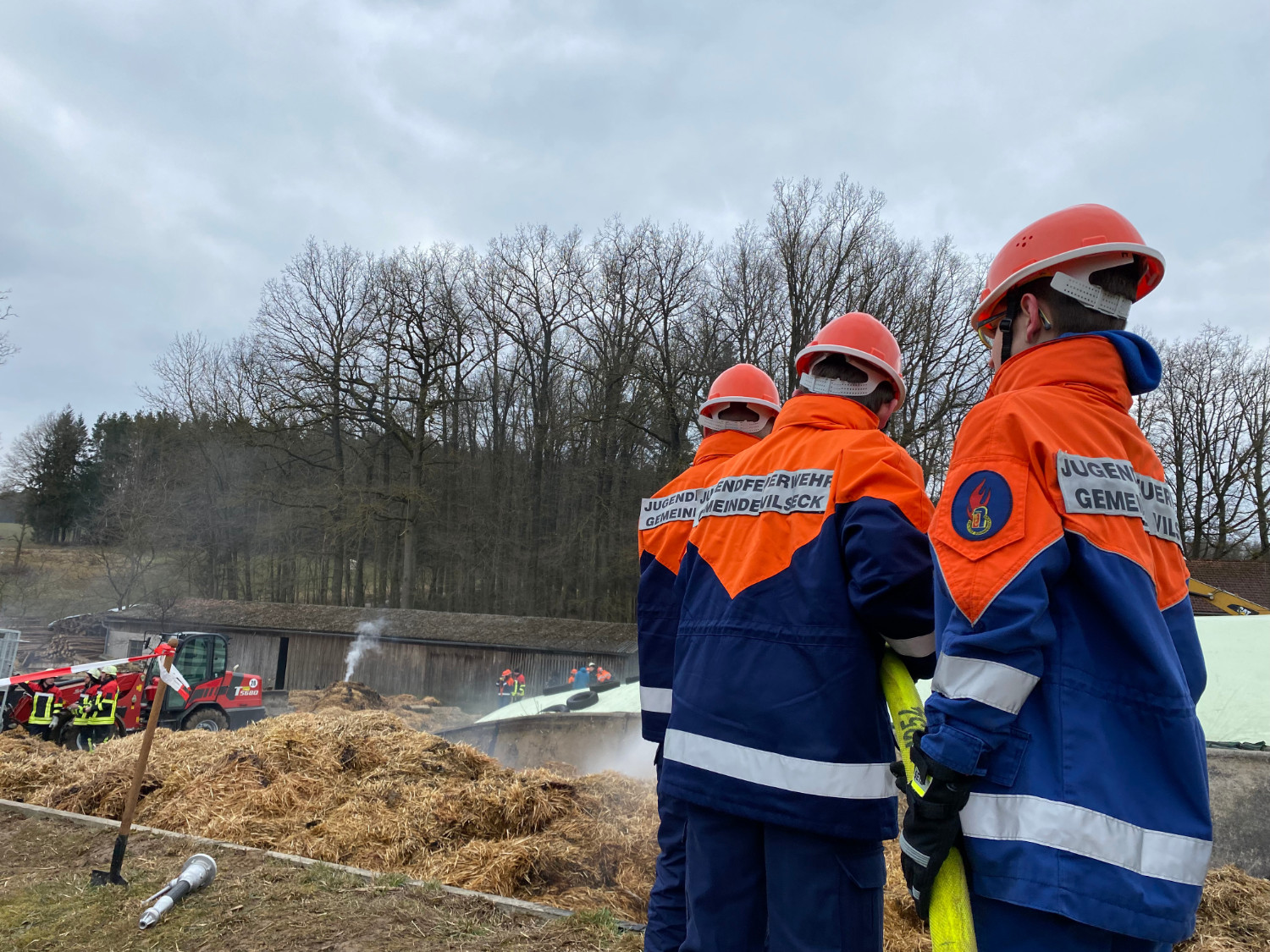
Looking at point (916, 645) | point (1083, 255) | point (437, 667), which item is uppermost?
point (1083, 255)

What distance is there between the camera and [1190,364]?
35656 millimetres

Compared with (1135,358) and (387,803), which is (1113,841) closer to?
(1135,358)

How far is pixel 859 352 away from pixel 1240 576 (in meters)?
33.1

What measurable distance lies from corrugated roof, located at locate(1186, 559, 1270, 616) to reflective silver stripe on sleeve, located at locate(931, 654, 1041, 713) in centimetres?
3083

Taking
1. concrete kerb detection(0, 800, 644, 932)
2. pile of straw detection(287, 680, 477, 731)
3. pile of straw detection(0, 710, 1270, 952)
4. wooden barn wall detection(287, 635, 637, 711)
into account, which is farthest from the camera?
wooden barn wall detection(287, 635, 637, 711)

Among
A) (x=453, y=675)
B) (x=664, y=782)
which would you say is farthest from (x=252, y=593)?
(x=664, y=782)

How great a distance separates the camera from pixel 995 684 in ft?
5.02

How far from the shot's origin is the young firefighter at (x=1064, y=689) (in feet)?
4.82

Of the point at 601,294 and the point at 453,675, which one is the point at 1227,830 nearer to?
the point at 453,675

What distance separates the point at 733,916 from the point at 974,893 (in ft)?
2.43

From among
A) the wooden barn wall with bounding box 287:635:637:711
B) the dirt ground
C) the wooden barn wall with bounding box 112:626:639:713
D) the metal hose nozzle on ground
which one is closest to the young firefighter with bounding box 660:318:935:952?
the dirt ground

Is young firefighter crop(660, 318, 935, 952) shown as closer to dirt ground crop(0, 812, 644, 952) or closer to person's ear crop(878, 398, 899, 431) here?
person's ear crop(878, 398, 899, 431)

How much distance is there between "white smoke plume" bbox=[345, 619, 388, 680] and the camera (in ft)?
93.4

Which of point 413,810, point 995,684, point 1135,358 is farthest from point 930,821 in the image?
point 413,810
